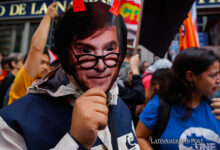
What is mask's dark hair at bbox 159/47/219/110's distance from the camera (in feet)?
4.68

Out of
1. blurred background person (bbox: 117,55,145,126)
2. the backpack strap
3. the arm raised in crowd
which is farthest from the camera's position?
blurred background person (bbox: 117,55,145,126)

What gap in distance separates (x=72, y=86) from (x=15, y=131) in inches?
10.3

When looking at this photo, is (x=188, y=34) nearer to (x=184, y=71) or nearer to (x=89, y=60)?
(x=184, y=71)

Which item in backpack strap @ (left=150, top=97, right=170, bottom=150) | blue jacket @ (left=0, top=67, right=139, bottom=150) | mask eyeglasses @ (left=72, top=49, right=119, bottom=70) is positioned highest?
mask eyeglasses @ (left=72, top=49, right=119, bottom=70)

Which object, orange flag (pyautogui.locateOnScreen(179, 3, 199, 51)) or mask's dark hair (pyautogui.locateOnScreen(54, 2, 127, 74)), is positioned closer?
mask's dark hair (pyautogui.locateOnScreen(54, 2, 127, 74))

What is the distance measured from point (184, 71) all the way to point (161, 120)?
0.47 m

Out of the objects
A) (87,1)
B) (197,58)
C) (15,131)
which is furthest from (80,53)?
(197,58)

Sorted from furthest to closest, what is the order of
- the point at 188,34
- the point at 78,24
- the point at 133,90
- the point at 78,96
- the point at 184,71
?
the point at 188,34 < the point at 133,90 < the point at 184,71 < the point at 78,96 < the point at 78,24

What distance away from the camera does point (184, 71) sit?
4.98 ft

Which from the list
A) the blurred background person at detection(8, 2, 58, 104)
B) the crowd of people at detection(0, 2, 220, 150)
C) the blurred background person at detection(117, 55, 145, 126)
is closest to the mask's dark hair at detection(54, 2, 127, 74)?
the crowd of people at detection(0, 2, 220, 150)

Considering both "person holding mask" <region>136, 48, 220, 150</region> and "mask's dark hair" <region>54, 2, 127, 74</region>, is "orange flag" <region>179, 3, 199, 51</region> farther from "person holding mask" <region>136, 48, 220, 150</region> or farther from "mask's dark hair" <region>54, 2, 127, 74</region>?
"mask's dark hair" <region>54, 2, 127, 74</region>

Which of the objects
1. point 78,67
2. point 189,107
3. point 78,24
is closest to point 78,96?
point 78,67

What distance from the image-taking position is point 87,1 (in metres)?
0.68

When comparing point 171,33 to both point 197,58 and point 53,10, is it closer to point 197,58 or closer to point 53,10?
point 197,58
